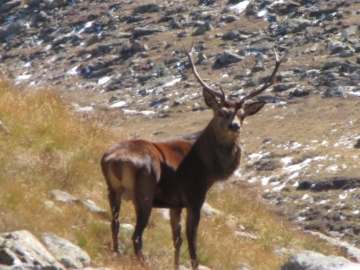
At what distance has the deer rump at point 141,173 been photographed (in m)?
8.02

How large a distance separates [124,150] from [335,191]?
1229 centimetres

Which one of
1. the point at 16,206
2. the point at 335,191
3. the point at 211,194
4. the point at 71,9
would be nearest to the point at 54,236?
the point at 16,206

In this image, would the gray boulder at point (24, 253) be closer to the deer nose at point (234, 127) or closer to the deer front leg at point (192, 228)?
the deer front leg at point (192, 228)

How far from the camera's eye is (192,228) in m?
8.73

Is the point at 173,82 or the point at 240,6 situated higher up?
the point at 173,82

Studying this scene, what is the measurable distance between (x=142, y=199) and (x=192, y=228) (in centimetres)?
87

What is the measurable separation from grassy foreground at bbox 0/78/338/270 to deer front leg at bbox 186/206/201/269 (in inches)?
11.8

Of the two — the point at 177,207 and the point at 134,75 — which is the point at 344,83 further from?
the point at 177,207

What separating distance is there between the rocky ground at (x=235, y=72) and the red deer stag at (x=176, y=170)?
7864 millimetres

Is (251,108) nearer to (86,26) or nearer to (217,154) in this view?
(217,154)

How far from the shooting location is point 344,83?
1162 inches

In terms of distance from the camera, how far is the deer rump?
802 cm

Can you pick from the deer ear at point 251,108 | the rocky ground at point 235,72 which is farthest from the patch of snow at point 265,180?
the deer ear at point 251,108

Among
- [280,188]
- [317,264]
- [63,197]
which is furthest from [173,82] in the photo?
[317,264]
